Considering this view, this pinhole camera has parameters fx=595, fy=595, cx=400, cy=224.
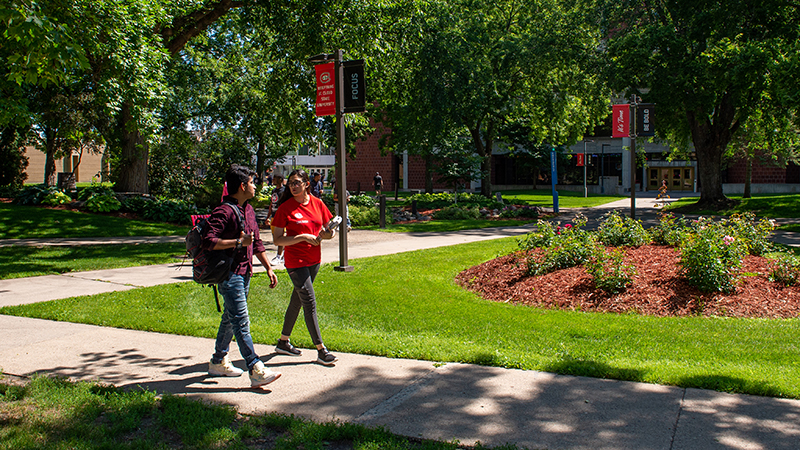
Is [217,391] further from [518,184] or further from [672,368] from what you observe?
[518,184]

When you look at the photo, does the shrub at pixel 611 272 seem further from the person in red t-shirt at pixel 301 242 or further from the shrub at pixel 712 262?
the person in red t-shirt at pixel 301 242

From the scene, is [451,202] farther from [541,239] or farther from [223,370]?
[223,370]

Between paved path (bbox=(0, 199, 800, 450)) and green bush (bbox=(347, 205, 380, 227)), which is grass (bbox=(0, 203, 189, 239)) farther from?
paved path (bbox=(0, 199, 800, 450))

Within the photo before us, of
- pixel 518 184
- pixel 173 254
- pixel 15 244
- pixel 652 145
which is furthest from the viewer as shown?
pixel 518 184

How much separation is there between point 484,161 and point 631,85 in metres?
8.17

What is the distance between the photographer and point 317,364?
18.0ft

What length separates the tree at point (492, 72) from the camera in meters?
22.3

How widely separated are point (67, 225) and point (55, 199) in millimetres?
3967

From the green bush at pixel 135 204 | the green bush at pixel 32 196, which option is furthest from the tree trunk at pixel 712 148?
the green bush at pixel 32 196

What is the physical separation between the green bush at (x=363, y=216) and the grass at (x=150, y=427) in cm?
1550

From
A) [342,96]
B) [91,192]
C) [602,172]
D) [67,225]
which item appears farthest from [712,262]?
[602,172]

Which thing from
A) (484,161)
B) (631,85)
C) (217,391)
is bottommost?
(217,391)

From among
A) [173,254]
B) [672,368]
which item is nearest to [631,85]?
[173,254]

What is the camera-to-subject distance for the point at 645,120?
16641 millimetres
